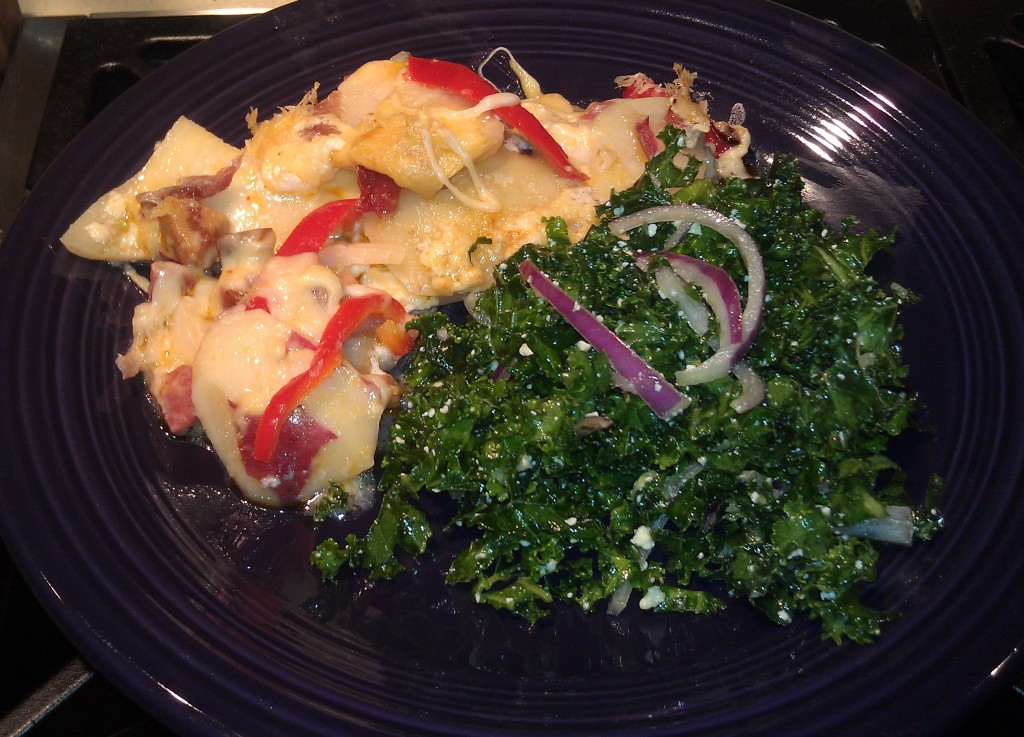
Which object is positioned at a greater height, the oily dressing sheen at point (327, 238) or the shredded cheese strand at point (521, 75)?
the shredded cheese strand at point (521, 75)

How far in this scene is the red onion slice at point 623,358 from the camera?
217 centimetres

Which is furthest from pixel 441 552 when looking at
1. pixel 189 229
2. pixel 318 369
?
pixel 189 229

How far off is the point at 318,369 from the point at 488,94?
1.15 meters

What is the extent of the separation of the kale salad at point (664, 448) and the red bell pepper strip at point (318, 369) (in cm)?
27

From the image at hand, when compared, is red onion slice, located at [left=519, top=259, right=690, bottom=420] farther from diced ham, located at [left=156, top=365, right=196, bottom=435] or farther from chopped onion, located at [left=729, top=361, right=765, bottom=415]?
diced ham, located at [left=156, top=365, right=196, bottom=435]

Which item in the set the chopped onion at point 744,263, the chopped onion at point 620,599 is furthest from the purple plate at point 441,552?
the chopped onion at point 744,263

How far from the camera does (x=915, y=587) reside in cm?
215

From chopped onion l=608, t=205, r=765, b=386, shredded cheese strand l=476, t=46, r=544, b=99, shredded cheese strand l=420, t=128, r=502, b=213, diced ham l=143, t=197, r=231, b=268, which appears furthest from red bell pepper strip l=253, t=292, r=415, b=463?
shredded cheese strand l=476, t=46, r=544, b=99

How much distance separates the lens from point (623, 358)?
2.20m

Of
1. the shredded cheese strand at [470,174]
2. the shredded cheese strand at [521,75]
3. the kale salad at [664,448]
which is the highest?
the shredded cheese strand at [521,75]

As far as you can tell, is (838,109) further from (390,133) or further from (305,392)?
(305,392)

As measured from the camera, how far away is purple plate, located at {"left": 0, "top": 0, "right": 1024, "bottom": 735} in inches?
78.4

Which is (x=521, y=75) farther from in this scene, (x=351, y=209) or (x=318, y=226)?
(x=318, y=226)

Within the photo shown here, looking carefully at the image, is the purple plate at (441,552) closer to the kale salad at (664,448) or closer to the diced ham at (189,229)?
the kale salad at (664,448)
